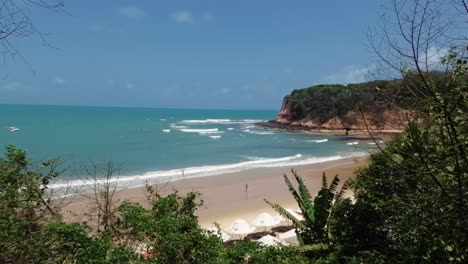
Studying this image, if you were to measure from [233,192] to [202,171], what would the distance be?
26.0 ft

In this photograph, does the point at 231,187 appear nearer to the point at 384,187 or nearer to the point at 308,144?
the point at 384,187

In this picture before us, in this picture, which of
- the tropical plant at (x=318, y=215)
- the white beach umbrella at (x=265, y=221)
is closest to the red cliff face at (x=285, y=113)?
the white beach umbrella at (x=265, y=221)

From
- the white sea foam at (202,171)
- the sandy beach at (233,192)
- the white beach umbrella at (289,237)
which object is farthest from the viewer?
the white sea foam at (202,171)

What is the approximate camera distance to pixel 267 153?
1918 inches

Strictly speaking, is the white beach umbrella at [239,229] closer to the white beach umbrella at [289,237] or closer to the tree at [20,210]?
the white beach umbrella at [289,237]

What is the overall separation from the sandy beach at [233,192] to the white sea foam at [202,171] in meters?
1.27

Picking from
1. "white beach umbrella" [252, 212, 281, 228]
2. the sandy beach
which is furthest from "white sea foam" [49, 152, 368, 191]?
"white beach umbrella" [252, 212, 281, 228]

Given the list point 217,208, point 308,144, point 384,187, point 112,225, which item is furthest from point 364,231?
point 308,144

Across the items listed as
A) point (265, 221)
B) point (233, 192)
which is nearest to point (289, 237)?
point (265, 221)

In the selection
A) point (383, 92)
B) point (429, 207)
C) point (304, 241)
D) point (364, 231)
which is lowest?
point (304, 241)

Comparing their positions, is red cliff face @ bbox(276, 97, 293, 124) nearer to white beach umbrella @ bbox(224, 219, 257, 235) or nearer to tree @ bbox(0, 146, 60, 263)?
white beach umbrella @ bbox(224, 219, 257, 235)

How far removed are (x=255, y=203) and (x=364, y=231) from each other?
51.8 ft

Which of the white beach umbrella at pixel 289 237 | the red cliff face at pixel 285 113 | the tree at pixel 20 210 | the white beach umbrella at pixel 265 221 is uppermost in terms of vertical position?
the red cliff face at pixel 285 113

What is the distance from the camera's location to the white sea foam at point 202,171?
91.0 ft
